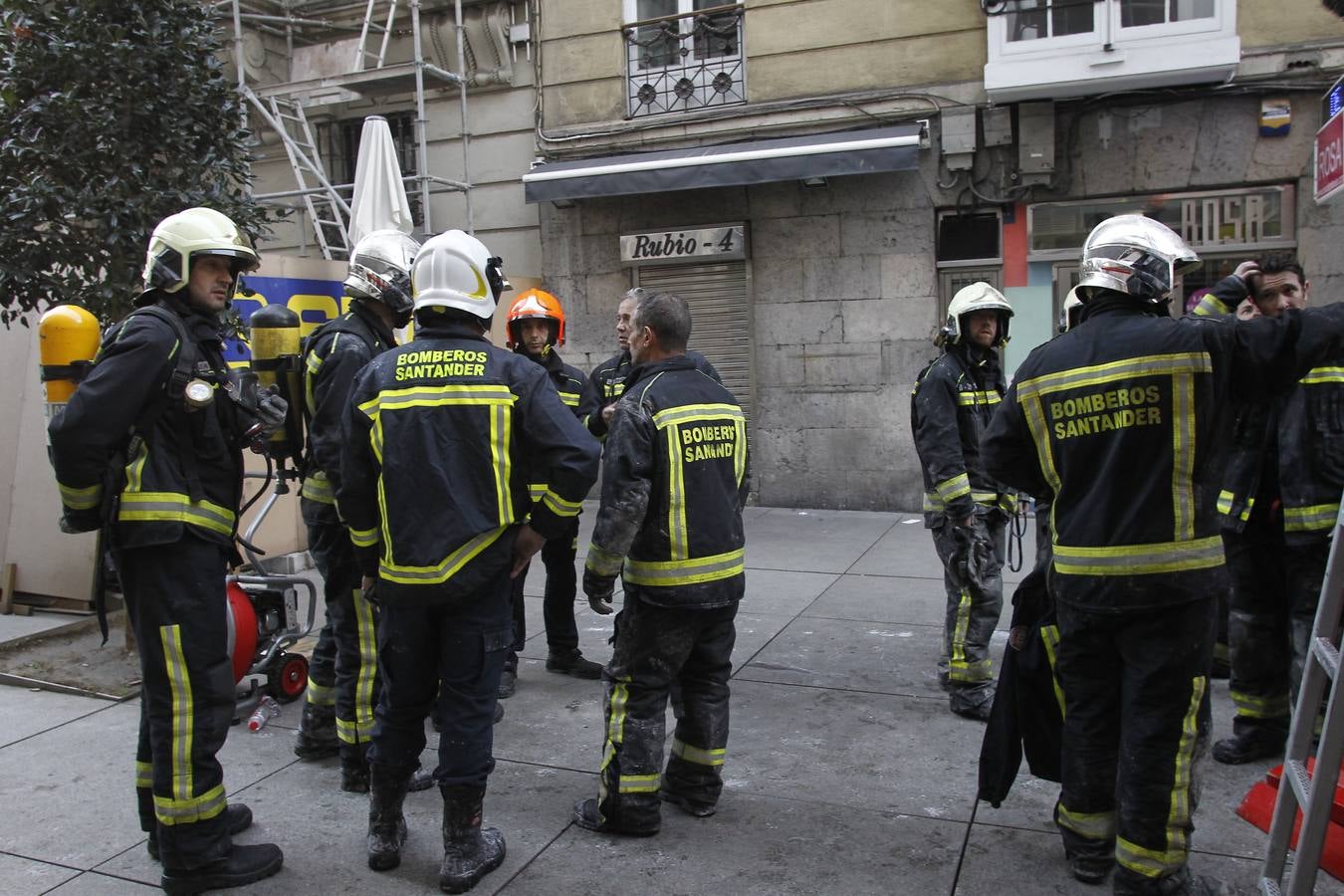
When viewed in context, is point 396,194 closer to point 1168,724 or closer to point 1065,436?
point 1065,436

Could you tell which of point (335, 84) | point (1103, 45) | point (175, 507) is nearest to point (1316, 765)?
point (175, 507)

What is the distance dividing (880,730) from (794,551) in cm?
402

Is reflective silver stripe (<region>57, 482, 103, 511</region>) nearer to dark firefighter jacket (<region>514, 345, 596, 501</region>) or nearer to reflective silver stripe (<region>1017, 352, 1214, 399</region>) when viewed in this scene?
dark firefighter jacket (<region>514, 345, 596, 501</region>)

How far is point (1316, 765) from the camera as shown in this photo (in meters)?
2.52

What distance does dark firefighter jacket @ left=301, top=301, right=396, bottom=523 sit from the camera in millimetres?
3973

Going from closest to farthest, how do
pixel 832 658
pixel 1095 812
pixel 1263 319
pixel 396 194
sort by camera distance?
pixel 1263 319, pixel 1095 812, pixel 832 658, pixel 396 194

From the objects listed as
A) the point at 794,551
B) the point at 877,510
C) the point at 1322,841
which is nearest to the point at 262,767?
the point at 1322,841

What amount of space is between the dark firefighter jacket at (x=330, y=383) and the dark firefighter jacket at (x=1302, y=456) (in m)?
3.25

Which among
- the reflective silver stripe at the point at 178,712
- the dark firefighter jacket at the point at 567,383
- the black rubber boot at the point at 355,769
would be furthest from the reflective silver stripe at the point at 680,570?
the dark firefighter jacket at the point at 567,383

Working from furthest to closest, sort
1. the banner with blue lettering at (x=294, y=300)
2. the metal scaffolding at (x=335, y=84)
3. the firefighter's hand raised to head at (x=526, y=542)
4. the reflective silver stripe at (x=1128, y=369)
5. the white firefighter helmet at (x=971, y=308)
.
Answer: the metal scaffolding at (x=335, y=84) → the banner with blue lettering at (x=294, y=300) → the white firefighter helmet at (x=971, y=308) → the firefighter's hand raised to head at (x=526, y=542) → the reflective silver stripe at (x=1128, y=369)

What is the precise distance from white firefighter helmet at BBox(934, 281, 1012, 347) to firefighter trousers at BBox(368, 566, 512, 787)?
8.63 feet

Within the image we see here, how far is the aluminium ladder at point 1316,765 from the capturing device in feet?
8.19

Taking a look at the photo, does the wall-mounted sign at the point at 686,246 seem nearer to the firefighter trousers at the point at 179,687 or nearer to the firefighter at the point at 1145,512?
the firefighter at the point at 1145,512

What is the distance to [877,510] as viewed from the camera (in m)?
10.4
